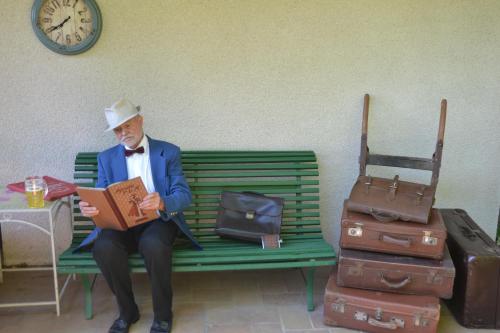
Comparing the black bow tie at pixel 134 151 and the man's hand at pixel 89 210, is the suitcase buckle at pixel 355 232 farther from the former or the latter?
the man's hand at pixel 89 210

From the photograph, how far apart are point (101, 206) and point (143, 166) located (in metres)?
0.44

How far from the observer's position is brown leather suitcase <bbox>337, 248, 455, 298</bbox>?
2697mm

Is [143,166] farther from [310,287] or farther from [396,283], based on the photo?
[396,283]

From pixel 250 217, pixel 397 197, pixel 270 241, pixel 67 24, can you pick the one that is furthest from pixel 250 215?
pixel 67 24

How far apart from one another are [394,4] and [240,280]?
242 centimetres

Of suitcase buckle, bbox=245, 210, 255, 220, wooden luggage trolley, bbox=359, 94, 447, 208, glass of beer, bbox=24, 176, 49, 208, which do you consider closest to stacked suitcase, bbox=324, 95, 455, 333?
wooden luggage trolley, bbox=359, 94, 447, 208

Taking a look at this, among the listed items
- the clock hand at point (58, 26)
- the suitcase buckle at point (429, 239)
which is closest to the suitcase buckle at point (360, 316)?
the suitcase buckle at point (429, 239)

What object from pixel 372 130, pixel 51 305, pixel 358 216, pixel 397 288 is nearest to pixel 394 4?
pixel 372 130

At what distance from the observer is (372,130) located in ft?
11.8

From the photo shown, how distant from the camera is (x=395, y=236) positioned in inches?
109

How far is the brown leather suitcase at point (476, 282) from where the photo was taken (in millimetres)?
2740

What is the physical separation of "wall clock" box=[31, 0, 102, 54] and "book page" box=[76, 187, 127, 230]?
1.22 meters

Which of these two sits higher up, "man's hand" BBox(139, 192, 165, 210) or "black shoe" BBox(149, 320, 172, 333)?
"man's hand" BBox(139, 192, 165, 210)

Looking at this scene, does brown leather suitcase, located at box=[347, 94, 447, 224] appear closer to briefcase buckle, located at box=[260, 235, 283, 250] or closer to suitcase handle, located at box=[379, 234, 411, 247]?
suitcase handle, located at box=[379, 234, 411, 247]
